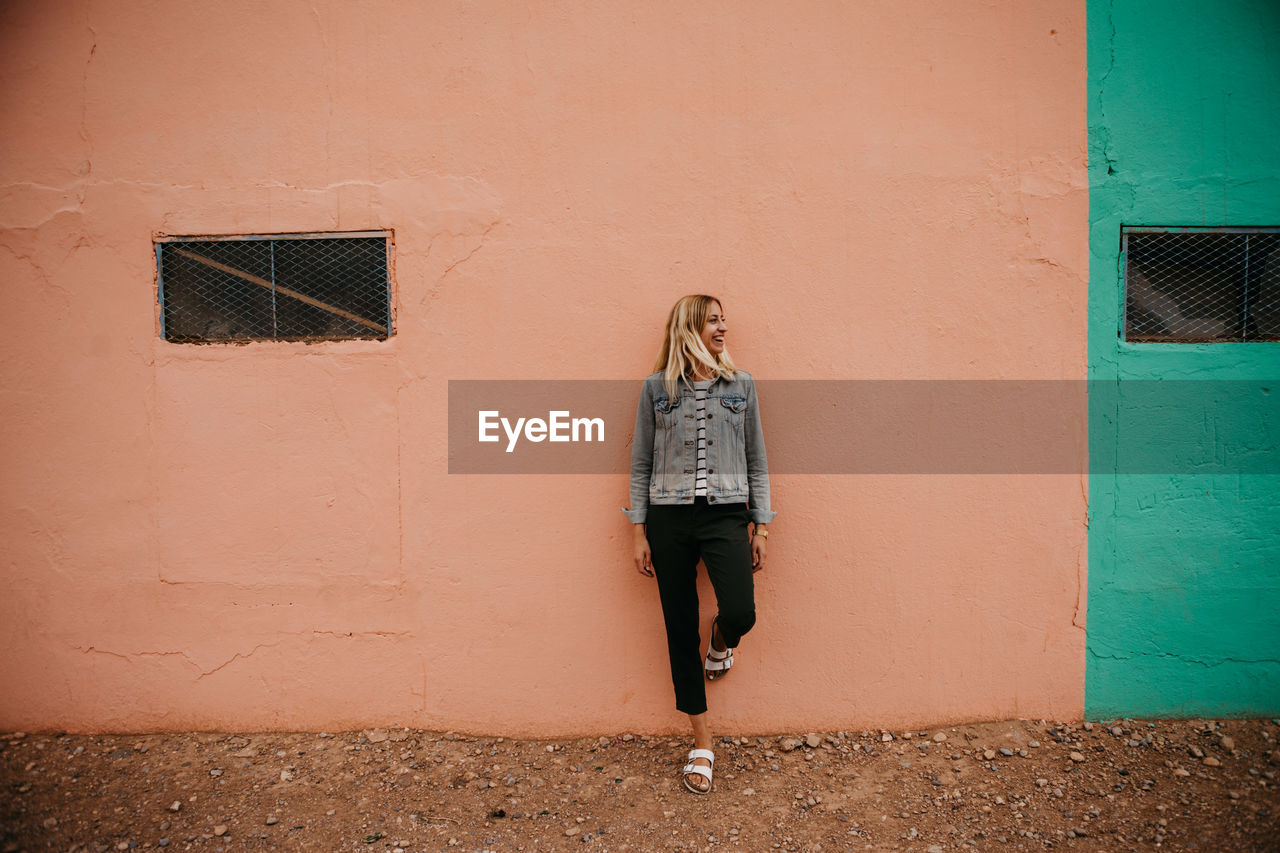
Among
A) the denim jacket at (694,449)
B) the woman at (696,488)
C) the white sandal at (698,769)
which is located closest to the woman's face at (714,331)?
the woman at (696,488)

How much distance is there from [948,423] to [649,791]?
2131 millimetres

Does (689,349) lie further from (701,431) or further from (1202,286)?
(1202,286)

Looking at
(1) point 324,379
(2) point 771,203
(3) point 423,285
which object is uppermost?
(2) point 771,203

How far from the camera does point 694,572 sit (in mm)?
2848

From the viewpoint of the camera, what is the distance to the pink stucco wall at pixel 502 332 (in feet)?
10.0

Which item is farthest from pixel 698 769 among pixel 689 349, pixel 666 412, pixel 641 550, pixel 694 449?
pixel 689 349

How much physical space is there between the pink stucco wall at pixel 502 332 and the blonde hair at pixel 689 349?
0.26 metres

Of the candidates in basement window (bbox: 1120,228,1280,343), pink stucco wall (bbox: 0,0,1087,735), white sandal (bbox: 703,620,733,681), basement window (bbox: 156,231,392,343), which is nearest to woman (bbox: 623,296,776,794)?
white sandal (bbox: 703,620,733,681)

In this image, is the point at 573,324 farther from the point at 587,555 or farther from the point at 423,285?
the point at 587,555

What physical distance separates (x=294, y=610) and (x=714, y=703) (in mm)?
2062

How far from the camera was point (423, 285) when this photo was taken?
3.12 m

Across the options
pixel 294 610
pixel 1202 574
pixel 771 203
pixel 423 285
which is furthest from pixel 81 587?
pixel 1202 574

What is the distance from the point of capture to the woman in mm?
2738

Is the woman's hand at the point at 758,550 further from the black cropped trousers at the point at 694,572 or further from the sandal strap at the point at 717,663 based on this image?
the sandal strap at the point at 717,663
